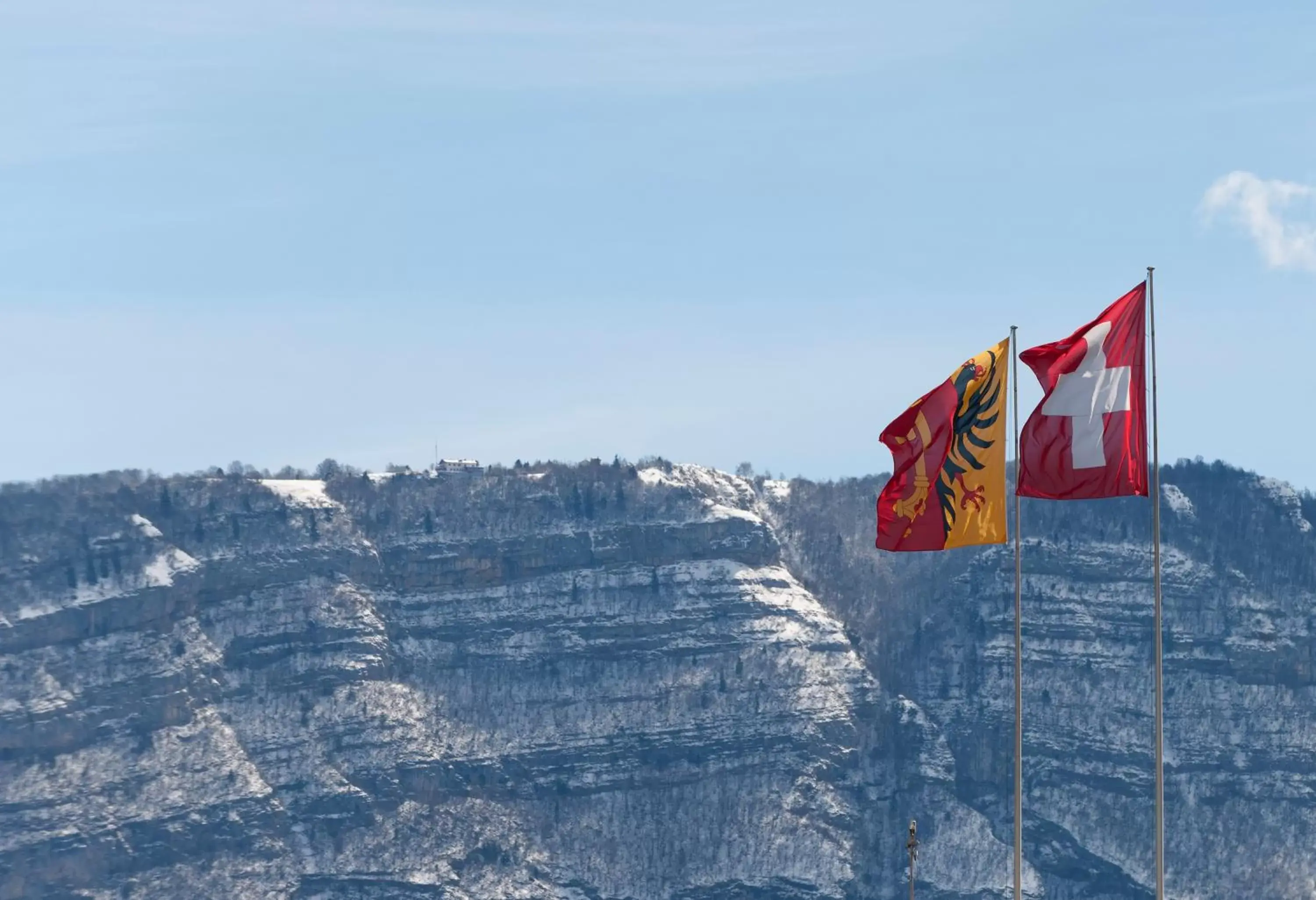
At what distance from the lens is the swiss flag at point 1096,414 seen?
96125 mm

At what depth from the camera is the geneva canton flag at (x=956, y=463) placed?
101 metres

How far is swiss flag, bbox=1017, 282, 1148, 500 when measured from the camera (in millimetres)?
96125

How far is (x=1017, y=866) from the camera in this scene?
98.1m

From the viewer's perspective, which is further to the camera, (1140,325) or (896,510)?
(896,510)

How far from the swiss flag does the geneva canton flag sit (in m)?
2.62

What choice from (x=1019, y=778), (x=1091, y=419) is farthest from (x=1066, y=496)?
(x=1019, y=778)

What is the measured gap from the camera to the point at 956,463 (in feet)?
333

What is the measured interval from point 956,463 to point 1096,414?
662 centimetres

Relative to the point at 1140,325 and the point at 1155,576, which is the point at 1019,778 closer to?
the point at 1155,576

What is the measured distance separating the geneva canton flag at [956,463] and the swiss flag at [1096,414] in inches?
103

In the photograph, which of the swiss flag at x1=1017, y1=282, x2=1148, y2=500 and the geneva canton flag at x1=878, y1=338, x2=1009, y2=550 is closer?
the swiss flag at x1=1017, y1=282, x2=1148, y2=500

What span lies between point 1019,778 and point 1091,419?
12161 mm

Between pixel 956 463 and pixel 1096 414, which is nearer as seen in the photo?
pixel 1096 414

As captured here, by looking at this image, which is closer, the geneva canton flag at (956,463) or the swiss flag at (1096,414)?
the swiss flag at (1096,414)
